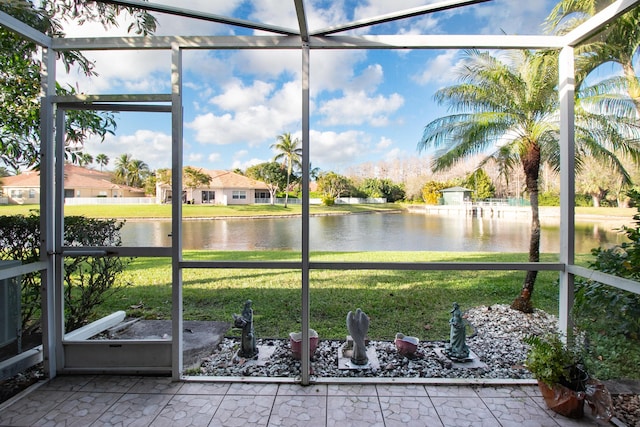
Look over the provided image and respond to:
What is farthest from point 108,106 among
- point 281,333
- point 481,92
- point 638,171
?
point 638,171

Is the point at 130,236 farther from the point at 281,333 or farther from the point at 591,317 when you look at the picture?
the point at 591,317

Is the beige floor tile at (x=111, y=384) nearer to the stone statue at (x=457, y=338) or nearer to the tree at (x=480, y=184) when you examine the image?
the stone statue at (x=457, y=338)

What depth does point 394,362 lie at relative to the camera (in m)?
2.91

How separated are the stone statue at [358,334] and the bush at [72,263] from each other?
2.06 m

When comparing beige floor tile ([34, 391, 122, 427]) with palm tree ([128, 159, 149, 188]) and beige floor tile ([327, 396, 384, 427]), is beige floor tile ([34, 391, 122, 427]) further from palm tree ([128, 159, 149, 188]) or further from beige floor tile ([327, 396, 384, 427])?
palm tree ([128, 159, 149, 188])

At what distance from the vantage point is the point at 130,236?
9.07 feet

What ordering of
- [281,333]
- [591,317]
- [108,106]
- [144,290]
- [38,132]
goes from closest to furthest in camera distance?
1. [591,317]
2. [108,106]
3. [38,132]
4. [281,333]
5. [144,290]

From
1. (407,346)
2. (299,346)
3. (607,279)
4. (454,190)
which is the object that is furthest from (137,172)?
(607,279)

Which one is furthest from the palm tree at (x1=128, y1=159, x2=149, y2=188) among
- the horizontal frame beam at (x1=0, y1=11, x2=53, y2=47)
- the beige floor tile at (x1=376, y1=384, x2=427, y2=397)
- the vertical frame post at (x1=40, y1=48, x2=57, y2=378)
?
the beige floor tile at (x1=376, y1=384, x2=427, y2=397)

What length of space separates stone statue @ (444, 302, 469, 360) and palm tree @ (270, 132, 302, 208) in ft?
5.84

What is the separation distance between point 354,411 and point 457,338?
1.29 metres

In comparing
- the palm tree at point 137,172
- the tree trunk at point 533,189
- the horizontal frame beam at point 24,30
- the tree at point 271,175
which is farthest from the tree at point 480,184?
the horizontal frame beam at point 24,30

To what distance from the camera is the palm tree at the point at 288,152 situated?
2824 millimetres

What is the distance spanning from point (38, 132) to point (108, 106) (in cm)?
75
